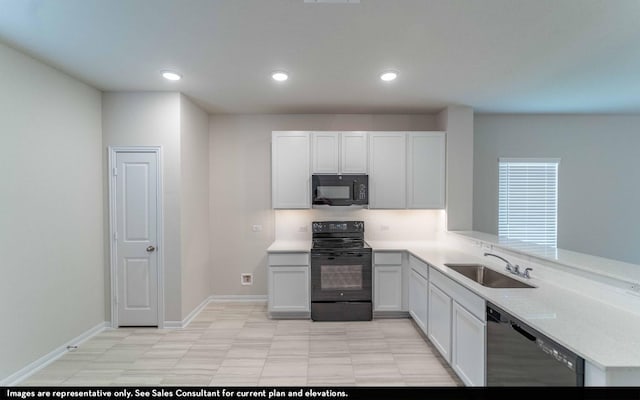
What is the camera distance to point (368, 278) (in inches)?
138

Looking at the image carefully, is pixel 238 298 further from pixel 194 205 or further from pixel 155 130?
pixel 155 130

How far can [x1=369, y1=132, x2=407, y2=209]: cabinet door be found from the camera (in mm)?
3811

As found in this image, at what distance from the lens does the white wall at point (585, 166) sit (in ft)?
13.4

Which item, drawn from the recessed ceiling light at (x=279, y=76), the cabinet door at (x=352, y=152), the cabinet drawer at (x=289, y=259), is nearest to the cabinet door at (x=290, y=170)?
the cabinet door at (x=352, y=152)

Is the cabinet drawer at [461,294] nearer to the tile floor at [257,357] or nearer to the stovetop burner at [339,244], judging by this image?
the tile floor at [257,357]

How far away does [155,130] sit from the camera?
3.27m

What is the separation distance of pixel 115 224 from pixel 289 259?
207cm

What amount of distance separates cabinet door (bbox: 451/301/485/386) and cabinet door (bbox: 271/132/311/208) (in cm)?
219

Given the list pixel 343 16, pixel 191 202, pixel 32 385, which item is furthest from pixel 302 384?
pixel 343 16

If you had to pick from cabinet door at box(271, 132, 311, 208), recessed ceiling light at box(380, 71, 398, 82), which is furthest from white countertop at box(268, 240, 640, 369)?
cabinet door at box(271, 132, 311, 208)

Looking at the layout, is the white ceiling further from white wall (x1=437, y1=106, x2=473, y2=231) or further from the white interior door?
the white interior door

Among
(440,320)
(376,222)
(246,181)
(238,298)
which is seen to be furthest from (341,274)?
(246,181)

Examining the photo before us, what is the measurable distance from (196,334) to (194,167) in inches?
79.6

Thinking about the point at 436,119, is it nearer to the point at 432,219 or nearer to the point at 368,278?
the point at 432,219
